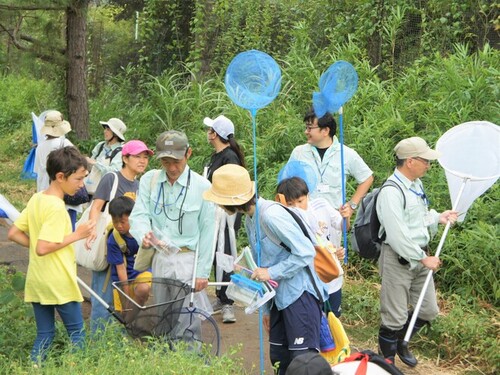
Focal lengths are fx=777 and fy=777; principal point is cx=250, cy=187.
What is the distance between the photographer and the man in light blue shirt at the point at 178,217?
5.36 metres

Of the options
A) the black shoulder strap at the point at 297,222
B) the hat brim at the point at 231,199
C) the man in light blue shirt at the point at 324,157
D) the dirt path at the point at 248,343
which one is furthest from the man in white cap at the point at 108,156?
the black shoulder strap at the point at 297,222

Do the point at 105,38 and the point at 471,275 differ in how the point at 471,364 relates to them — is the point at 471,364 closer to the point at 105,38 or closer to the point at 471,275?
the point at 471,275

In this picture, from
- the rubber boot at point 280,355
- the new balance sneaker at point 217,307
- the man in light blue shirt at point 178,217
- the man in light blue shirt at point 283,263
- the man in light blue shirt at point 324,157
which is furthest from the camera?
the new balance sneaker at point 217,307

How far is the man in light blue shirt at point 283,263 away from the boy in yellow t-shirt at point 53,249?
919 mm

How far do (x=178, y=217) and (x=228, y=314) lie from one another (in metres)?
1.98

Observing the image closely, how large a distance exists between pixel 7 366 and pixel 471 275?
4194mm

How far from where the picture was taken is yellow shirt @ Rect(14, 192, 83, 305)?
195 inches

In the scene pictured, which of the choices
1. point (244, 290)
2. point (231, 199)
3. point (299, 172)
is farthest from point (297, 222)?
point (299, 172)

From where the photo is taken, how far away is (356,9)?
12.2 metres

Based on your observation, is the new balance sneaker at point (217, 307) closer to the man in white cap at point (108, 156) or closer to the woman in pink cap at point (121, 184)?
the woman in pink cap at point (121, 184)

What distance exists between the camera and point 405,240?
5.64 m

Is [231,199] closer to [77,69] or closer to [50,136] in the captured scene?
[50,136]

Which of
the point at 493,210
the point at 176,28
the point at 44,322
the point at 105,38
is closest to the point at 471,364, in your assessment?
the point at 493,210

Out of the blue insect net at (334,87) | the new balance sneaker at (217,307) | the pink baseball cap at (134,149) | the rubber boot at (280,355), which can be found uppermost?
the blue insect net at (334,87)
